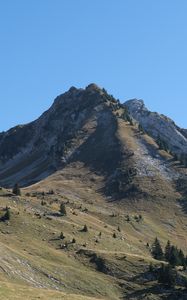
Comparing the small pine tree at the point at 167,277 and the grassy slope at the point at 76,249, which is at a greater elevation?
the grassy slope at the point at 76,249

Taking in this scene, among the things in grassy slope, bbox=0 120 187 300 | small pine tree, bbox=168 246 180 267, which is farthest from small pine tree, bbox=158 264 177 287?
small pine tree, bbox=168 246 180 267

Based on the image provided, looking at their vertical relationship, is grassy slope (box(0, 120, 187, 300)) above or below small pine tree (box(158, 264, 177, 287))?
above

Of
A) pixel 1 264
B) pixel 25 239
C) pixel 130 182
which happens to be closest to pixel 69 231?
pixel 25 239

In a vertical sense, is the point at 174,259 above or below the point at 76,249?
below

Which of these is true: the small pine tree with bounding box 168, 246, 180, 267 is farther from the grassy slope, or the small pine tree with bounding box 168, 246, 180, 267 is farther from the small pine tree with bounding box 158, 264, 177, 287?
the small pine tree with bounding box 158, 264, 177, 287

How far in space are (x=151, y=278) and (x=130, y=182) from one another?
101480 millimetres

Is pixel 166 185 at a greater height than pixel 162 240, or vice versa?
pixel 166 185

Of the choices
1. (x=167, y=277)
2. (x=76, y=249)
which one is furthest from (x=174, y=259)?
(x=76, y=249)

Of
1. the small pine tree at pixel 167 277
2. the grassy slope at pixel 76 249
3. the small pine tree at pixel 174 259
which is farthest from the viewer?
the small pine tree at pixel 174 259

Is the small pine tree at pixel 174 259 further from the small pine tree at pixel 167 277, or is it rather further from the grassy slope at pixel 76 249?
the small pine tree at pixel 167 277

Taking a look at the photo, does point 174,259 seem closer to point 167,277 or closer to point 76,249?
point 167,277

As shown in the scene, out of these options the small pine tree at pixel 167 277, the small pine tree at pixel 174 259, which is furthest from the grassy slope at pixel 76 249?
the small pine tree at pixel 174 259

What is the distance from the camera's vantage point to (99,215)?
150750 millimetres

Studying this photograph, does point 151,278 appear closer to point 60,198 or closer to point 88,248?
point 88,248
